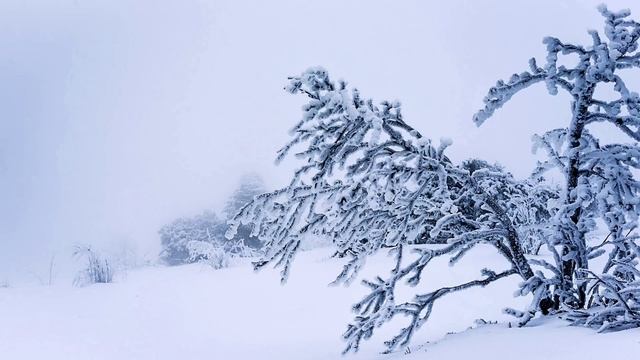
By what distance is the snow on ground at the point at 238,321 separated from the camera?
121 inches

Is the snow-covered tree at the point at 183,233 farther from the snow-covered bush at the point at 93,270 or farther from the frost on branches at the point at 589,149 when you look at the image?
the frost on branches at the point at 589,149

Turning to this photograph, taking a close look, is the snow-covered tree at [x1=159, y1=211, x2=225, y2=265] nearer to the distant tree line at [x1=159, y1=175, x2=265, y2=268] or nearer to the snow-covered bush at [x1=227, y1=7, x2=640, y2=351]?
the distant tree line at [x1=159, y1=175, x2=265, y2=268]

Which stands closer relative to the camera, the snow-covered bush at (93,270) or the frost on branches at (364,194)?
the frost on branches at (364,194)

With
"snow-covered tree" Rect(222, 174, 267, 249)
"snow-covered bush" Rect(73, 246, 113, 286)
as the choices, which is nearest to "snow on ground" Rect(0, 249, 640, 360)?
"snow-covered bush" Rect(73, 246, 113, 286)

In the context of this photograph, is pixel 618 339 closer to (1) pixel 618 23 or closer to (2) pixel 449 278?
(1) pixel 618 23

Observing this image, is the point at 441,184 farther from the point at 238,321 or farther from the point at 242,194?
the point at 242,194

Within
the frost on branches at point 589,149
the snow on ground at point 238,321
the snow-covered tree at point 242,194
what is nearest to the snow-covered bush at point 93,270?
the snow on ground at point 238,321

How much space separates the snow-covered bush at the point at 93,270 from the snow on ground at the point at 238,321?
21 centimetres

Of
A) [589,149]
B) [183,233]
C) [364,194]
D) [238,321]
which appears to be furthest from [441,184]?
[183,233]

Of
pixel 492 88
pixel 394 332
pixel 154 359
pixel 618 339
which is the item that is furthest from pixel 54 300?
pixel 618 339

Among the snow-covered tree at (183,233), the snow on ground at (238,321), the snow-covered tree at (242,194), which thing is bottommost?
the snow on ground at (238,321)

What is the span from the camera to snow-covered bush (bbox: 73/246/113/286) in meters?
7.87

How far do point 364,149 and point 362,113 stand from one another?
1.04 feet

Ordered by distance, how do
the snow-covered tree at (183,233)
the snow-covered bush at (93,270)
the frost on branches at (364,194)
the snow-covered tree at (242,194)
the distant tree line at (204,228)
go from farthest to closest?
the snow-covered tree at (242,194) → the snow-covered tree at (183,233) → the distant tree line at (204,228) → the snow-covered bush at (93,270) → the frost on branches at (364,194)
